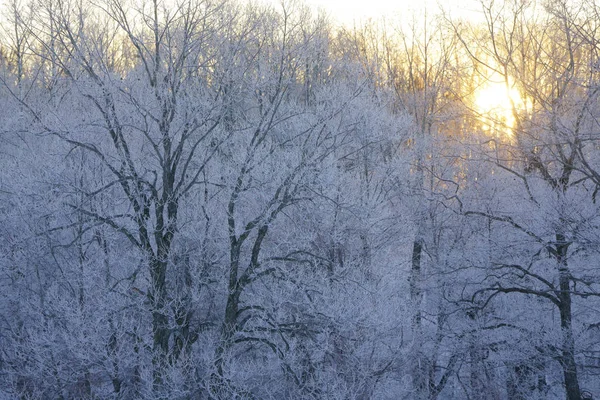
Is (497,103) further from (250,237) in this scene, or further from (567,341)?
(250,237)

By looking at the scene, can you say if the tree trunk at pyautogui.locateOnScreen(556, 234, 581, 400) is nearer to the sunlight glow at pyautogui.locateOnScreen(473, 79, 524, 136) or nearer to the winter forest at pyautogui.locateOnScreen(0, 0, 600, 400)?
the winter forest at pyautogui.locateOnScreen(0, 0, 600, 400)

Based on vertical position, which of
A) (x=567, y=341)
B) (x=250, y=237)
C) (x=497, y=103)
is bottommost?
(x=567, y=341)

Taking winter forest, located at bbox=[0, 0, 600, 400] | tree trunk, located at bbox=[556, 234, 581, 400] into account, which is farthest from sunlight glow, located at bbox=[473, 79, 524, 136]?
tree trunk, located at bbox=[556, 234, 581, 400]

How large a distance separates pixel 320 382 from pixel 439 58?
16.6 m

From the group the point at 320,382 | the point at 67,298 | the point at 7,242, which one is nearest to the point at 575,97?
the point at 320,382

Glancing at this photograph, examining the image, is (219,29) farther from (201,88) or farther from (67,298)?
(67,298)

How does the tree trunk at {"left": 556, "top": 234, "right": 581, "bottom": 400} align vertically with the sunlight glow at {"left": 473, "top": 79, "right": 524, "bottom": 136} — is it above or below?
below

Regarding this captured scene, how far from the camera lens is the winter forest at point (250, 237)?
12586 mm

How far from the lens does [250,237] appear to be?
1588 centimetres

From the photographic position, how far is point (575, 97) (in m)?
12.7

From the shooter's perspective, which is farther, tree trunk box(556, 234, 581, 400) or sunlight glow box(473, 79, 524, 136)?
sunlight glow box(473, 79, 524, 136)

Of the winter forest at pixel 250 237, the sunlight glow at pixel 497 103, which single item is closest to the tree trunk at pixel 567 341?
the winter forest at pixel 250 237

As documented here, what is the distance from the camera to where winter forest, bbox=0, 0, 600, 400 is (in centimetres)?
1259

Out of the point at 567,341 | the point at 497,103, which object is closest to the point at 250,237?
the point at 497,103
